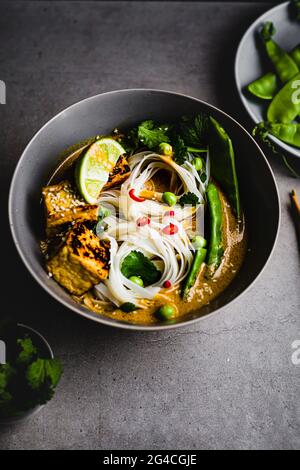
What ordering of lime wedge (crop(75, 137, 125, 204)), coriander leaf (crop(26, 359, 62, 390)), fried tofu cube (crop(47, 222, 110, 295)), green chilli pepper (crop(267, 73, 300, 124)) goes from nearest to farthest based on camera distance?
coriander leaf (crop(26, 359, 62, 390)), fried tofu cube (crop(47, 222, 110, 295)), lime wedge (crop(75, 137, 125, 204)), green chilli pepper (crop(267, 73, 300, 124))

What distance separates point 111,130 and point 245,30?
2.05m

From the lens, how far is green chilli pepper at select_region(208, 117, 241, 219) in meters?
3.96

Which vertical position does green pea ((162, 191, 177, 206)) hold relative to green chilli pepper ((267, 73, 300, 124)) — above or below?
below

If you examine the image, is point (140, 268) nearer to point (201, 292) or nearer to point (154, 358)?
point (201, 292)

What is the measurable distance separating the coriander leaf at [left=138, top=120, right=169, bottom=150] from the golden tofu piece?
0.25m

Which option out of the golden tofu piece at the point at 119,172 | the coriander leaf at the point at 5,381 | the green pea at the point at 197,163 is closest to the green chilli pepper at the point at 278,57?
the green pea at the point at 197,163

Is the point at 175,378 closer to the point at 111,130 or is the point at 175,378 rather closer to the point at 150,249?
the point at 150,249

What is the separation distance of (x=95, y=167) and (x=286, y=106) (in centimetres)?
204

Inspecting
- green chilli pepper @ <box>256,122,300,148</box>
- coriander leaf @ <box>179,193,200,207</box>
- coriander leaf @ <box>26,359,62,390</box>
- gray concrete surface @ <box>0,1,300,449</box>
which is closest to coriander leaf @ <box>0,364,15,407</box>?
coriander leaf @ <box>26,359,62,390</box>

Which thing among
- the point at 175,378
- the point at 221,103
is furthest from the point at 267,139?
the point at 175,378

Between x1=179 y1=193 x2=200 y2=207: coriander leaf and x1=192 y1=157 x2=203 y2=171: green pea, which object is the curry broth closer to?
x1=179 y1=193 x2=200 y2=207: coriander leaf

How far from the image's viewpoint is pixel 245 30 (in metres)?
5.13

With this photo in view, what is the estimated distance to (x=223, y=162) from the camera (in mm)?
4047

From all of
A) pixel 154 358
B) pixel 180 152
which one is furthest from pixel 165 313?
pixel 180 152
